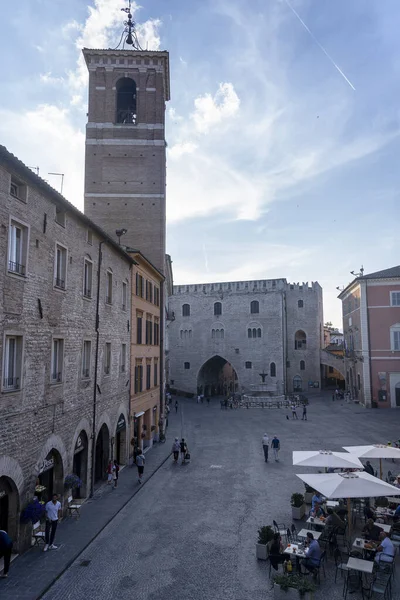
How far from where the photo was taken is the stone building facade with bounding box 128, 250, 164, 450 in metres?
24.6

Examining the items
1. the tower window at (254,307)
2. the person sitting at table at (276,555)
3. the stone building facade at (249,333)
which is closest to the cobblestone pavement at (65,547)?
the person sitting at table at (276,555)

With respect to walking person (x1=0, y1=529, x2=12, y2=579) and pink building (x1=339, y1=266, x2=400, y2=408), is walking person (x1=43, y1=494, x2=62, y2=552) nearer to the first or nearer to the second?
walking person (x1=0, y1=529, x2=12, y2=579)

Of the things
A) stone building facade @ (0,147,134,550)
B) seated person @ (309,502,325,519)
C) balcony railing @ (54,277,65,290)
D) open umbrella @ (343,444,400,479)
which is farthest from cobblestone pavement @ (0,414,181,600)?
→ open umbrella @ (343,444,400,479)

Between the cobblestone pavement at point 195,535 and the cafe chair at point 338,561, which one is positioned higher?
the cafe chair at point 338,561

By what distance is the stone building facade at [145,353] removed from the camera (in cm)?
2459

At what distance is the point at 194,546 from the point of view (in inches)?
491

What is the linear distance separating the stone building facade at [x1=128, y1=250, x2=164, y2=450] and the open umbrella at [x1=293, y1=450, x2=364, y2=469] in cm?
1114

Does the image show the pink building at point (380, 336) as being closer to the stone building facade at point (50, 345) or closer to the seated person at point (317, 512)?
the stone building facade at point (50, 345)

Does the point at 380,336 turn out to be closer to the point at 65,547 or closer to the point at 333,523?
the point at 333,523

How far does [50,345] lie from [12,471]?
12.7ft

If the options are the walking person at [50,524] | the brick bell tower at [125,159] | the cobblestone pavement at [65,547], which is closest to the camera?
the cobblestone pavement at [65,547]

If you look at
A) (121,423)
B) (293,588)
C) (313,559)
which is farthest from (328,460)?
(121,423)

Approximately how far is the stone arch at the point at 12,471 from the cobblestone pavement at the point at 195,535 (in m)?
1.95

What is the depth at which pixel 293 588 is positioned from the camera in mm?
9484
